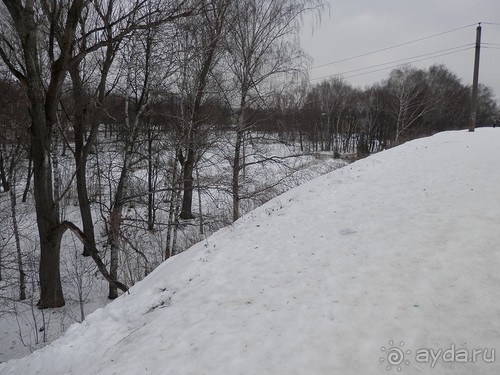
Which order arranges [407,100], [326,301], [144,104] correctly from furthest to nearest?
[407,100] < [144,104] < [326,301]

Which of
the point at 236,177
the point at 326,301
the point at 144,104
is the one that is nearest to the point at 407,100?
the point at 236,177

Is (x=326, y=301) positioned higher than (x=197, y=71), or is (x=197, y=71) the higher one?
(x=197, y=71)

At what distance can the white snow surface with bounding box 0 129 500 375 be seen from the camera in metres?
2.73

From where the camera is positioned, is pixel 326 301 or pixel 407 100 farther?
pixel 407 100

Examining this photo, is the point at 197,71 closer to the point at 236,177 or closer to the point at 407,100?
the point at 236,177

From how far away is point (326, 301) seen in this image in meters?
3.43

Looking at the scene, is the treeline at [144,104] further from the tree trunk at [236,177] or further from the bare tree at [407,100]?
the bare tree at [407,100]

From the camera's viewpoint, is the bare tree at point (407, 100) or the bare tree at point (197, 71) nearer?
the bare tree at point (197, 71)

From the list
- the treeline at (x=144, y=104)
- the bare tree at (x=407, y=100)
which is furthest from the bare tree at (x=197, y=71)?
the bare tree at (x=407, y=100)

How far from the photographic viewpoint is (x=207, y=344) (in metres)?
3.11

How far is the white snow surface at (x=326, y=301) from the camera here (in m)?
2.73

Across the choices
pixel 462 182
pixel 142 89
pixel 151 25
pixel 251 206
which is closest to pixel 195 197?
pixel 251 206

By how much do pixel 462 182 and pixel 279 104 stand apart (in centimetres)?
815

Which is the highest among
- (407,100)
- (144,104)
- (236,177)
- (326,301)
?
(407,100)
